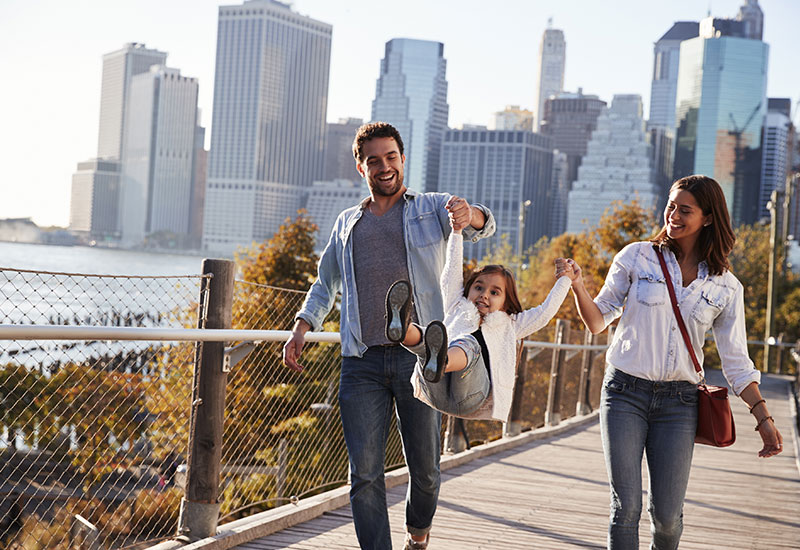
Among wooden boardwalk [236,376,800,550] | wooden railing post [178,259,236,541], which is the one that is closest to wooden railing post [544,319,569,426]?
wooden boardwalk [236,376,800,550]

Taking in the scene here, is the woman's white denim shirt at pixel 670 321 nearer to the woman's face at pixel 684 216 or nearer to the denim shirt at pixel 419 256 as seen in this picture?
the woman's face at pixel 684 216

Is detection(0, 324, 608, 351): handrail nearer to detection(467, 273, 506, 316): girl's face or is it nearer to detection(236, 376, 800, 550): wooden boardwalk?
detection(236, 376, 800, 550): wooden boardwalk

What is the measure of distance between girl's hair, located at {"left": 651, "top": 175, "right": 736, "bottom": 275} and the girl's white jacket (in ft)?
1.62

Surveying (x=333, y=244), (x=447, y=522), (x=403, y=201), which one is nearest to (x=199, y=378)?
(x=333, y=244)

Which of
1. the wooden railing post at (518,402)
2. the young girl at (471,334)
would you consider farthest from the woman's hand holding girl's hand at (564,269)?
the wooden railing post at (518,402)

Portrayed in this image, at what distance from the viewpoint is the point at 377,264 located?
3.68 metres

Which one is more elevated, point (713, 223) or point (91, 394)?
point (713, 223)

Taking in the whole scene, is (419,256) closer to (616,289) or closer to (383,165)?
(383,165)

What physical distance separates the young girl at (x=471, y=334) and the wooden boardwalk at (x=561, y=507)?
4.81 ft

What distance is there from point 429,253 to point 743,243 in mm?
52158

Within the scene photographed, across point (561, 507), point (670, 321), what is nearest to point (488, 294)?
point (670, 321)

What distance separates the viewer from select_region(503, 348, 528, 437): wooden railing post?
29.0ft

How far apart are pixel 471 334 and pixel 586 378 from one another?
849 cm

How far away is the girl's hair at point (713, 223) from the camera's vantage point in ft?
11.6
